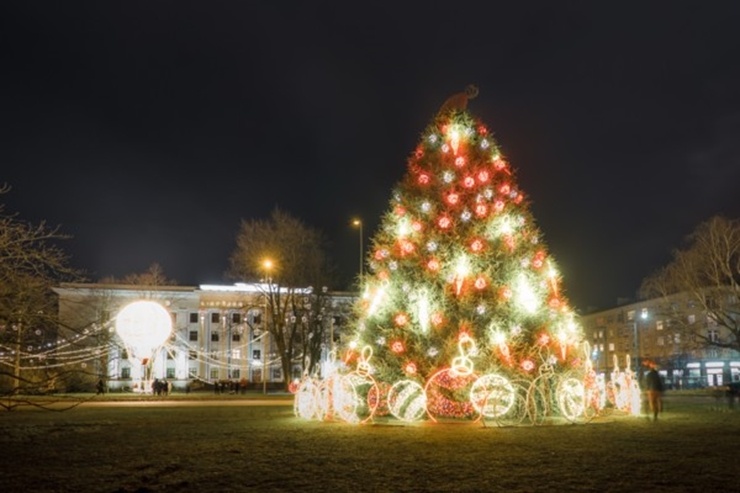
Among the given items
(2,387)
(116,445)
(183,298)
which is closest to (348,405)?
(116,445)

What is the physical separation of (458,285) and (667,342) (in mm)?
87201

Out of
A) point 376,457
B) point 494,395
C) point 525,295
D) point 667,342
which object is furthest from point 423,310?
point 667,342

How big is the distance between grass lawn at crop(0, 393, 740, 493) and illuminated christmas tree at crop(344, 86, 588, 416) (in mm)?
1979

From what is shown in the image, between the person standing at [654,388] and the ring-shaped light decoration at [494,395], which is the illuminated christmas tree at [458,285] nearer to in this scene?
the ring-shaped light decoration at [494,395]

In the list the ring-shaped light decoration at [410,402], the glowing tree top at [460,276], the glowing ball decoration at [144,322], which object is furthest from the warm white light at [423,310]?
the glowing ball decoration at [144,322]

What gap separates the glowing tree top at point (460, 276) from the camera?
73.3 ft

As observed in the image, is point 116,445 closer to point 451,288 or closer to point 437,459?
point 437,459

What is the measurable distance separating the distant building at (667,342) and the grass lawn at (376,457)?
119 ft

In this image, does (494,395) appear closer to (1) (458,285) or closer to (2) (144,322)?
(1) (458,285)

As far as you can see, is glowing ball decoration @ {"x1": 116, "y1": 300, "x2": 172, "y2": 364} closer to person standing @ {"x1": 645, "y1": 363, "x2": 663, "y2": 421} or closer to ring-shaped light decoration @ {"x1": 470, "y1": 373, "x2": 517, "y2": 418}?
ring-shaped light decoration @ {"x1": 470, "y1": 373, "x2": 517, "y2": 418}

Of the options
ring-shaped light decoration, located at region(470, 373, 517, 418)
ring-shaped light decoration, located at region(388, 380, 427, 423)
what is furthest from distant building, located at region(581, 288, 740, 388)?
ring-shaped light decoration, located at region(388, 380, 427, 423)

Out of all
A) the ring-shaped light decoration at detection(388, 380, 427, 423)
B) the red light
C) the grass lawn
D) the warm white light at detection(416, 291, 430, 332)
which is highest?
the red light

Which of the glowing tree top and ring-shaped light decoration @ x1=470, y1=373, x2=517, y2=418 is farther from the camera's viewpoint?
the glowing tree top

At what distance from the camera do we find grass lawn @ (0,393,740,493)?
34.3ft
